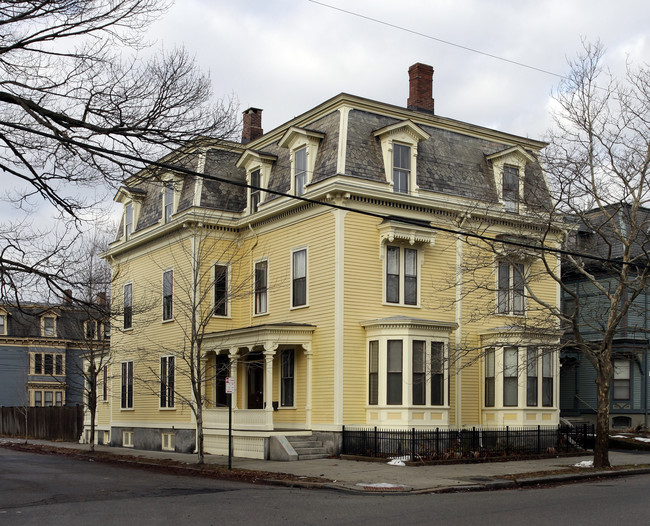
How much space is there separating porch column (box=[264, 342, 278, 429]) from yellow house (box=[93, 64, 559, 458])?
0.05 m

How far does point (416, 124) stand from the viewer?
29344 mm

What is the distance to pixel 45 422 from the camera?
4919cm

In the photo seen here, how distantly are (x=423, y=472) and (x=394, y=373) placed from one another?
5.49m

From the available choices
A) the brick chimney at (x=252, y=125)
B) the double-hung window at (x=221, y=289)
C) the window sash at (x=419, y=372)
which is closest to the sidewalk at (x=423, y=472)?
the window sash at (x=419, y=372)

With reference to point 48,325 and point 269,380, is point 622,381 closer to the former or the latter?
point 269,380

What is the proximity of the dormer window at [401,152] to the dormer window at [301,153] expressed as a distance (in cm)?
227

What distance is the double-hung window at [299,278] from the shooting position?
2959cm

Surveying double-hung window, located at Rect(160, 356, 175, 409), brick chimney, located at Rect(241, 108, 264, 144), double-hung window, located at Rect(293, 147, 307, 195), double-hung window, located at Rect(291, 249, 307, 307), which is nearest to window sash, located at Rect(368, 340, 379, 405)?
double-hung window, located at Rect(291, 249, 307, 307)

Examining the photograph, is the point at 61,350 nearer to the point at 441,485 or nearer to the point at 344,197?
the point at 344,197

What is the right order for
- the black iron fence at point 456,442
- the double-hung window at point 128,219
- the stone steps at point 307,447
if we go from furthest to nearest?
the double-hung window at point 128,219 < the stone steps at point 307,447 < the black iron fence at point 456,442

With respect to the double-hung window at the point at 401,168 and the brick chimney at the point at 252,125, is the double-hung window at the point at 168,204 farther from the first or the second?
the double-hung window at the point at 401,168

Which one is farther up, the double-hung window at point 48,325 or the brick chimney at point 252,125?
the brick chimney at point 252,125

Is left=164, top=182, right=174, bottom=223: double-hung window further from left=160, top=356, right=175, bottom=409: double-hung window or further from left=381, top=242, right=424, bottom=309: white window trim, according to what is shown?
left=381, top=242, right=424, bottom=309: white window trim

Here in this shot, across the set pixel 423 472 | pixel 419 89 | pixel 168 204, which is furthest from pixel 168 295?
pixel 423 472
